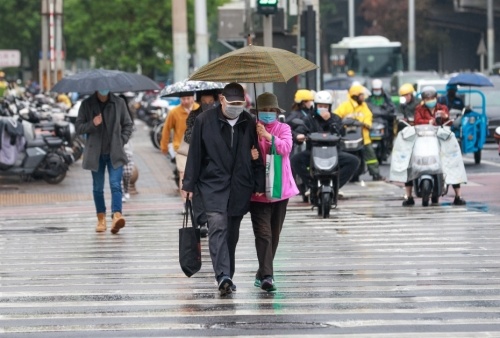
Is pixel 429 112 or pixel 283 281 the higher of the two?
pixel 429 112

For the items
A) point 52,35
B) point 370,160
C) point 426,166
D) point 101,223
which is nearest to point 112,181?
point 101,223

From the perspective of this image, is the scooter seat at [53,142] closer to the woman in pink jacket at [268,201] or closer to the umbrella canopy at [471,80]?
the umbrella canopy at [471,80]

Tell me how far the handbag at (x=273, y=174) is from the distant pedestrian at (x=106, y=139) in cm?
501

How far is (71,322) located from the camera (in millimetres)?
9820

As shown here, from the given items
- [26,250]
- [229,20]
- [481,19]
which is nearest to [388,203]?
[26,250]

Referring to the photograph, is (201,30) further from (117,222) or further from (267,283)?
(267,283)

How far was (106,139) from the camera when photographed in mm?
16016

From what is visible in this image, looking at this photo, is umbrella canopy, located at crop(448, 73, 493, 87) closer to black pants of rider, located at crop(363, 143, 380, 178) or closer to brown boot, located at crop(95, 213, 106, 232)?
black pants of rider, located at crop(363, 143, 380, 178)

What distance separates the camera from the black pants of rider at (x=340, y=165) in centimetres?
1839

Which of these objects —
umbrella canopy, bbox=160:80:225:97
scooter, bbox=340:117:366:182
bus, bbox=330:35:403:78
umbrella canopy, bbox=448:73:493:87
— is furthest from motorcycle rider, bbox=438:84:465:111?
bus, bbox=330:35:403:78

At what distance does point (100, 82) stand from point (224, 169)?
18.4 ft

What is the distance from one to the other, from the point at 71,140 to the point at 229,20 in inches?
342

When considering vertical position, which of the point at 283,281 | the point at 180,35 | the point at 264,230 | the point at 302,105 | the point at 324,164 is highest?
the point at 180,35

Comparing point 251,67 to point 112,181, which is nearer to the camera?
point 251,67
